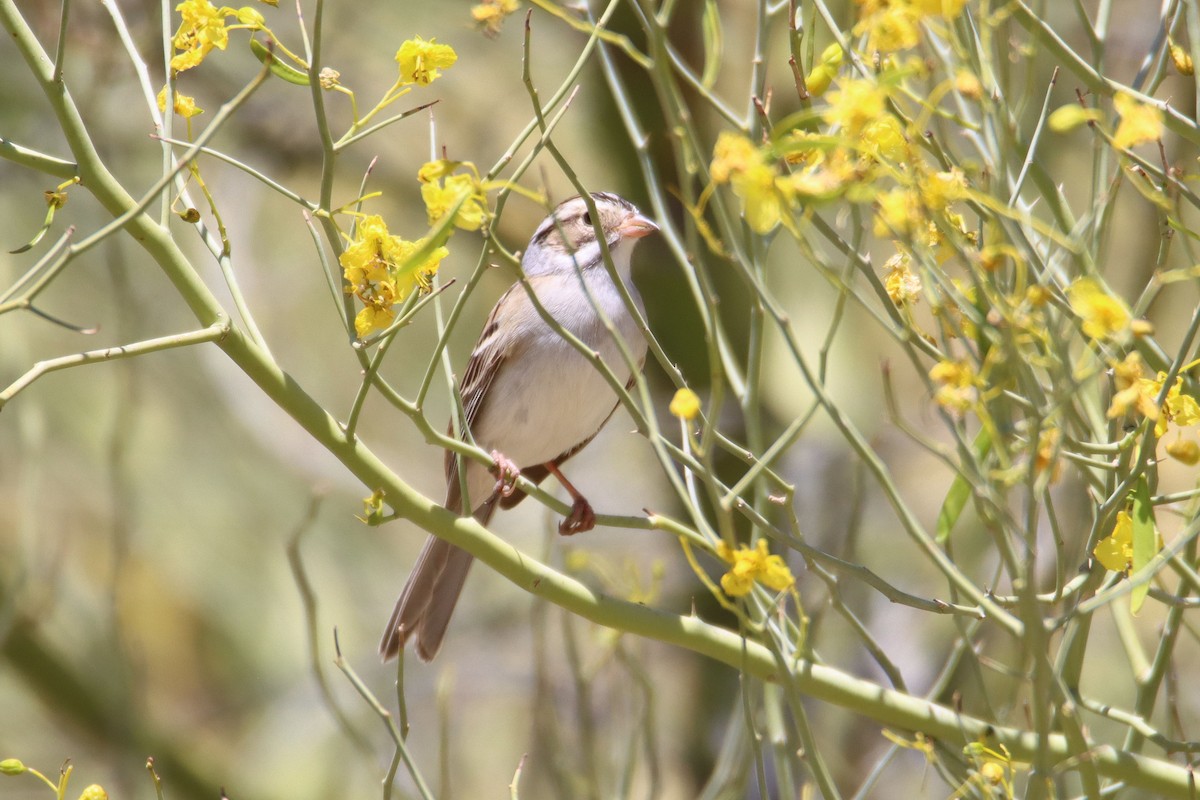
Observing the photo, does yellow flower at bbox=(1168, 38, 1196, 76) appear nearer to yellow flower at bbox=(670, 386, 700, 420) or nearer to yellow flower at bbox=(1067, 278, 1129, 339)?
yellow flower at bbox=(1067, 278, 1129, 339)

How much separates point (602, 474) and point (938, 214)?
7437 millimetres

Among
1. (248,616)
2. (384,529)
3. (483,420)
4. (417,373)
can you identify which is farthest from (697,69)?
(248,616)

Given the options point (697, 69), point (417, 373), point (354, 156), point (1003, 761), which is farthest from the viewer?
point (417, 373)

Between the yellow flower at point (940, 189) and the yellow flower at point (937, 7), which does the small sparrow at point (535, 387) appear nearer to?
the yellow flower at point (940, 189)

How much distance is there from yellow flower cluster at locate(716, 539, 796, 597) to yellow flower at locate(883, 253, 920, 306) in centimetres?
60

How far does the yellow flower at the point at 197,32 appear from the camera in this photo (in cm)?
241

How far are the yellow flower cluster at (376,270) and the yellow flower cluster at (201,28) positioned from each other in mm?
428

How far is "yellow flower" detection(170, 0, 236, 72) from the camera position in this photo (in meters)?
2.41

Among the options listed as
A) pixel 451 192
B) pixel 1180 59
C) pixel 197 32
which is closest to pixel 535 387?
pixel 197 32

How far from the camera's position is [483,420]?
5332 mm

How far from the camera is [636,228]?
16.3 feet

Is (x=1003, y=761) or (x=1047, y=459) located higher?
(x=1047, y=459)

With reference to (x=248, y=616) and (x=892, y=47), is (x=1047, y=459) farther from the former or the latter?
(x=248, y=616)

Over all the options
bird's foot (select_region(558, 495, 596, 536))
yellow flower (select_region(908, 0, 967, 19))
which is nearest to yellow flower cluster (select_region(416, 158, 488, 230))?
yellow flower (select_region(908, 0, 967, 19))
